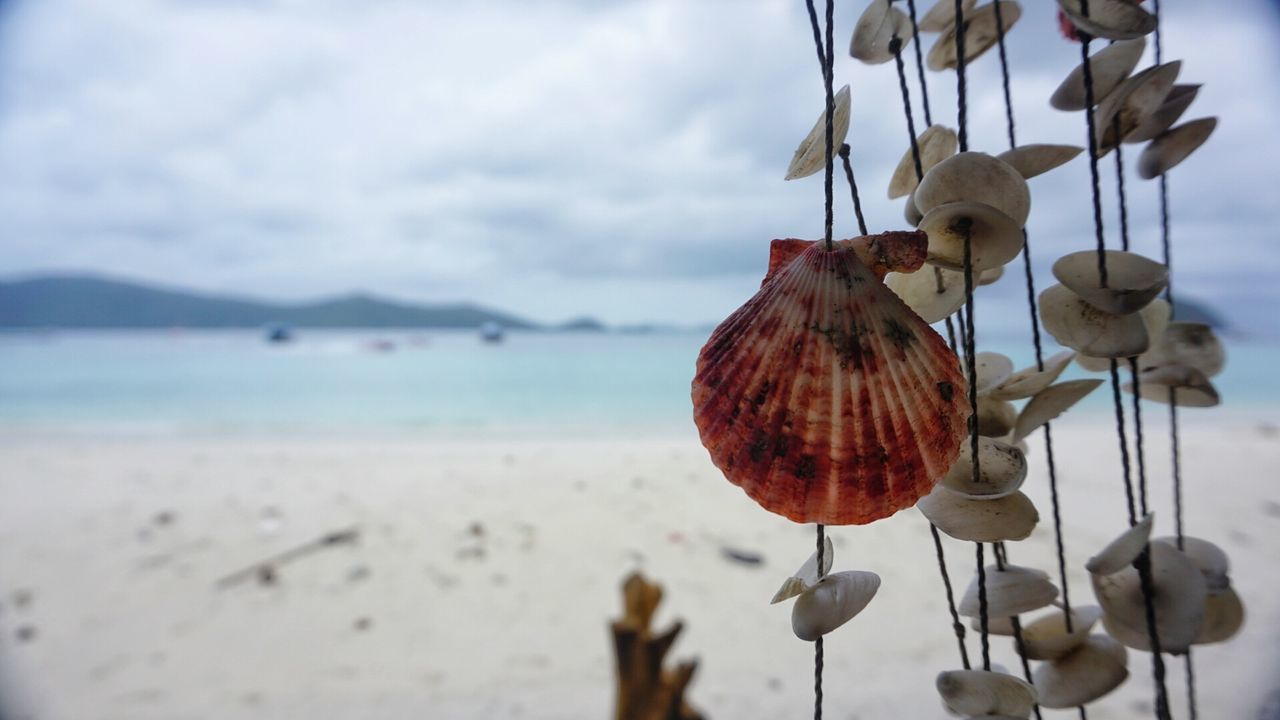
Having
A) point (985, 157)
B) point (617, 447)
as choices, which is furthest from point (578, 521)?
point (985, 157)

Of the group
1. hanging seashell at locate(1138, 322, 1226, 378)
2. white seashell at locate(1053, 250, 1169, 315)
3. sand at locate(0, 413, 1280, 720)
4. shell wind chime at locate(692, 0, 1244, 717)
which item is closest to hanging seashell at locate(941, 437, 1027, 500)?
shell wind chime at locate(692, 0, 1244, 717)

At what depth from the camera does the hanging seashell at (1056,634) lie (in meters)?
0.45

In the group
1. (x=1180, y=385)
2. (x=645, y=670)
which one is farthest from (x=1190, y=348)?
(x=645, y=670)

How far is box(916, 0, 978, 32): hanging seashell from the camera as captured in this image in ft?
1.46

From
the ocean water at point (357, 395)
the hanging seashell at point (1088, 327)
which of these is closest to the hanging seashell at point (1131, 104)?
the hanging seashell at point (1088, 327)

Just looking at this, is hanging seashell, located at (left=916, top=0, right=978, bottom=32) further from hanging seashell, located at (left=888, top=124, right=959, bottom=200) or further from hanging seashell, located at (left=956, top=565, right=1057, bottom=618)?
hanging seashell, located at (left=956, top=565, right=1057, bottom=618)

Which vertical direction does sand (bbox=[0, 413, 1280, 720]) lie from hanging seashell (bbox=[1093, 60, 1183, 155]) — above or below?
below

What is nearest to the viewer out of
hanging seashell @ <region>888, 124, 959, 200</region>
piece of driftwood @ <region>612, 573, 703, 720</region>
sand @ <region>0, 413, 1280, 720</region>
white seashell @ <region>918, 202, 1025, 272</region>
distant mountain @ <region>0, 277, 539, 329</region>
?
piece of driftwood @ <region>612, 573, 703, 720</region>

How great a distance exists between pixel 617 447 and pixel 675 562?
2.33 meters

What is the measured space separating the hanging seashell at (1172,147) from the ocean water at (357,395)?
4234 mm

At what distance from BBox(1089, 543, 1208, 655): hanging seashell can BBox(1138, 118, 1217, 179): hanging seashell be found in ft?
0.94

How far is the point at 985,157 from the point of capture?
1.12ft

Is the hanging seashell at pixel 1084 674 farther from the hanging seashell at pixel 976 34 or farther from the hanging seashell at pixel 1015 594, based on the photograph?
the hanging seashell at pixel 976 34

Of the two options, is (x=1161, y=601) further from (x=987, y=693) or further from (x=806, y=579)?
(x=806, y=579)
